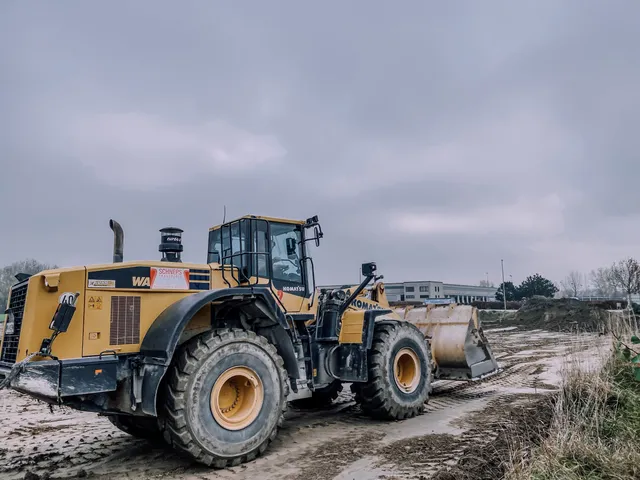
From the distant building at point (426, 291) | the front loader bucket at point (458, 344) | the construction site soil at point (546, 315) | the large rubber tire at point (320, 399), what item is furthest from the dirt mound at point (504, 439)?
the distant building at point (426, 291)

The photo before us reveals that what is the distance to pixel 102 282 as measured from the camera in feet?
17.7

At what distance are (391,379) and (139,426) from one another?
11.5ft

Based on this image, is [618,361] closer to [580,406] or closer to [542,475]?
[580,406]

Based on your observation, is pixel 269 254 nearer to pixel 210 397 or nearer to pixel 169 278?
pixel 169 278

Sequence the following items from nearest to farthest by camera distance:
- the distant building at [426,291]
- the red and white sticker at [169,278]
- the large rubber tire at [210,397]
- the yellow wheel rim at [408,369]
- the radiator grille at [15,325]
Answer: the large rubber tire at [210,397], the radiator grille at [15,325], the red and white sticker at [169,278], the yellow wheel rim at [408,369], the distant building at [426,291]

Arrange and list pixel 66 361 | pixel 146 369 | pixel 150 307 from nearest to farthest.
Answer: pixel 66 361 → pixel 146 369 → pixel 150 307

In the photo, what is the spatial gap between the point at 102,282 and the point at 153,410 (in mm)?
1416

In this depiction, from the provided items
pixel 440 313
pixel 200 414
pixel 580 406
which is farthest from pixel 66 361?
pixel 440 313

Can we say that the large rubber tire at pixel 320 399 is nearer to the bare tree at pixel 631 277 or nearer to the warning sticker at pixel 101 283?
the warning sticker at pixel 101 283

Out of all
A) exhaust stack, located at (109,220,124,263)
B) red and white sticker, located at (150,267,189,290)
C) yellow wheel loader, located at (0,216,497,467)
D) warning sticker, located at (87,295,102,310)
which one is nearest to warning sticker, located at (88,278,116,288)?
yellow wheel loader, located at (0,216,497,467)

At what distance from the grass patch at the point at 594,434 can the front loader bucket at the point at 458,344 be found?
1.71 meters

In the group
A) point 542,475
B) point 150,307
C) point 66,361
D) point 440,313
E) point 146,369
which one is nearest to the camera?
point 542,475

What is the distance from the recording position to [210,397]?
5422 millimetres

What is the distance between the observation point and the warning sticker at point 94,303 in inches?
208
